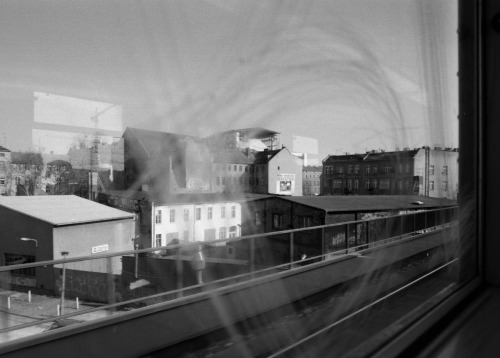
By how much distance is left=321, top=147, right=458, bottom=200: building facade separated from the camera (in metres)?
1.45

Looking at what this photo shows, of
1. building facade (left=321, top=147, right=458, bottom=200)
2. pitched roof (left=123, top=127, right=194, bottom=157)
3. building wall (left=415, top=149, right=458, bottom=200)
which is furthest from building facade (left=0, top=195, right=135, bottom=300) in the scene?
building wall (left=415, top=149, right=458, bottom=200)

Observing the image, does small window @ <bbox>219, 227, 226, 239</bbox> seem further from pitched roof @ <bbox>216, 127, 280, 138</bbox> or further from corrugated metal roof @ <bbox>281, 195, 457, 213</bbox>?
corrugated metal roof @ <bbox>281, 195, 457, 213</bbox>

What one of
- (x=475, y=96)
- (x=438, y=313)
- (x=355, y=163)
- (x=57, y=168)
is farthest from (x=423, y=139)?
Answer: (x=57, y=168)

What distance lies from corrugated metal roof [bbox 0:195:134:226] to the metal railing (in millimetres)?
148

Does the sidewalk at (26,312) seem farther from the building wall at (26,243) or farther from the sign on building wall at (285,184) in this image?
the sign on building wall at (285,184)

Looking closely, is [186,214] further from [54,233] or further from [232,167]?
[54,233]

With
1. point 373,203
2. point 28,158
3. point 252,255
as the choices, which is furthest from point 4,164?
point 373,203

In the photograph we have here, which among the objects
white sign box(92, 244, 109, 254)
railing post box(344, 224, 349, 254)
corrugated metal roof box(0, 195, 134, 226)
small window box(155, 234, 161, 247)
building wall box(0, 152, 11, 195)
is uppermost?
building wall box(0, 152, 11, 195)

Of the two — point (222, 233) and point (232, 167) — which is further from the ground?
point (232, 167)

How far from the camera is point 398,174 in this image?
1.65 metres

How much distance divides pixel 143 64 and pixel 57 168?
0.87 ft

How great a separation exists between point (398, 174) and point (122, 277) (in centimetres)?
128

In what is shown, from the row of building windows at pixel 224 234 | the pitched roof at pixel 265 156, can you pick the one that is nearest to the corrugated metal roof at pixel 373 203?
→ the row of building windows at pixel 224 234

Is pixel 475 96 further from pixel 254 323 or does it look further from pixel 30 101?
pixel 30 101
